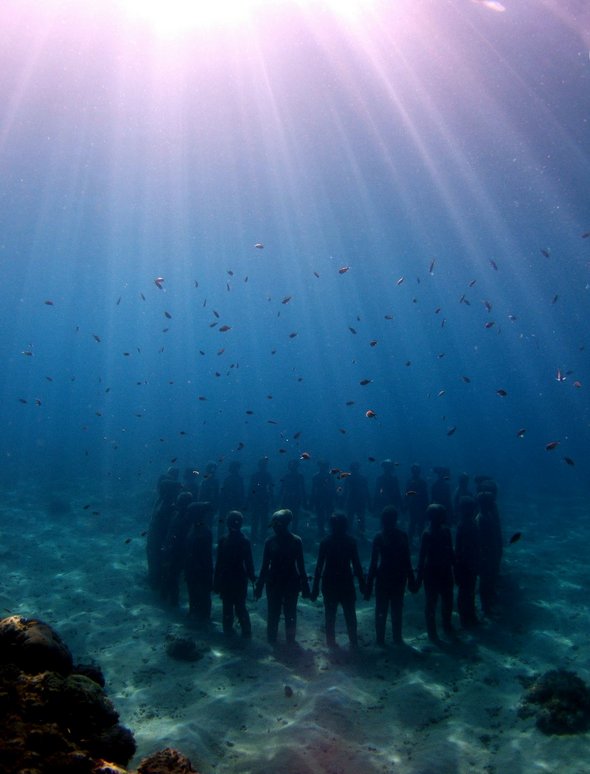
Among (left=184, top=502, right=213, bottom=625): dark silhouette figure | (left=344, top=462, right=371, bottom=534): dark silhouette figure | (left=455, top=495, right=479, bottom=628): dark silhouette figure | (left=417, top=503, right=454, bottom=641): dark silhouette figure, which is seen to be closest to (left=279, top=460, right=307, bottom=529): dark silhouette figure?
(left=344, top=462, right=371, bottom=534): dark silhouette figure

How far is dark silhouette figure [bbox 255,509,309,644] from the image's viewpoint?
7.91 m

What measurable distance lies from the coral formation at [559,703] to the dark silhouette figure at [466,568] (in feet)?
7.00

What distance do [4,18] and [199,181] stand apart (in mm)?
16929

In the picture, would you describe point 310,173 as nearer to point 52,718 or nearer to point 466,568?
point 466,568

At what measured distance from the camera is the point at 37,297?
111188 mm

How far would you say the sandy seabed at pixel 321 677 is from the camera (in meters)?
5.16

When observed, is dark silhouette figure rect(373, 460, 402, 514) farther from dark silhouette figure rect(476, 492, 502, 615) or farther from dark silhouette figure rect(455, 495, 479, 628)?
dark silhouette figure rect(455, 495, 479, 628)

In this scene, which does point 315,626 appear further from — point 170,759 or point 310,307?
Answer: point 310,307

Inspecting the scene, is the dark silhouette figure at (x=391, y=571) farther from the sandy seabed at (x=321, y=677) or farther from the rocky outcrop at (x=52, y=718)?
the rocky outcrop at (x=52, y=718)

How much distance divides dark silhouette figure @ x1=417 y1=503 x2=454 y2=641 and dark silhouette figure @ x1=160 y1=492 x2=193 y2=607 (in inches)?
200

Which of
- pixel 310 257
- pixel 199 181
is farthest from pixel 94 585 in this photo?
pixel 310 257

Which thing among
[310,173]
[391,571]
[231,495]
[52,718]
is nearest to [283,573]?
[391,571]

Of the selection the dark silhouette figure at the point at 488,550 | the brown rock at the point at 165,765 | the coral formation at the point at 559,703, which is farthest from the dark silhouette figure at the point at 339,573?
the brown rock at the point at 165,765

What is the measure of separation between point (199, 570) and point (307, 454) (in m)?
3.90
